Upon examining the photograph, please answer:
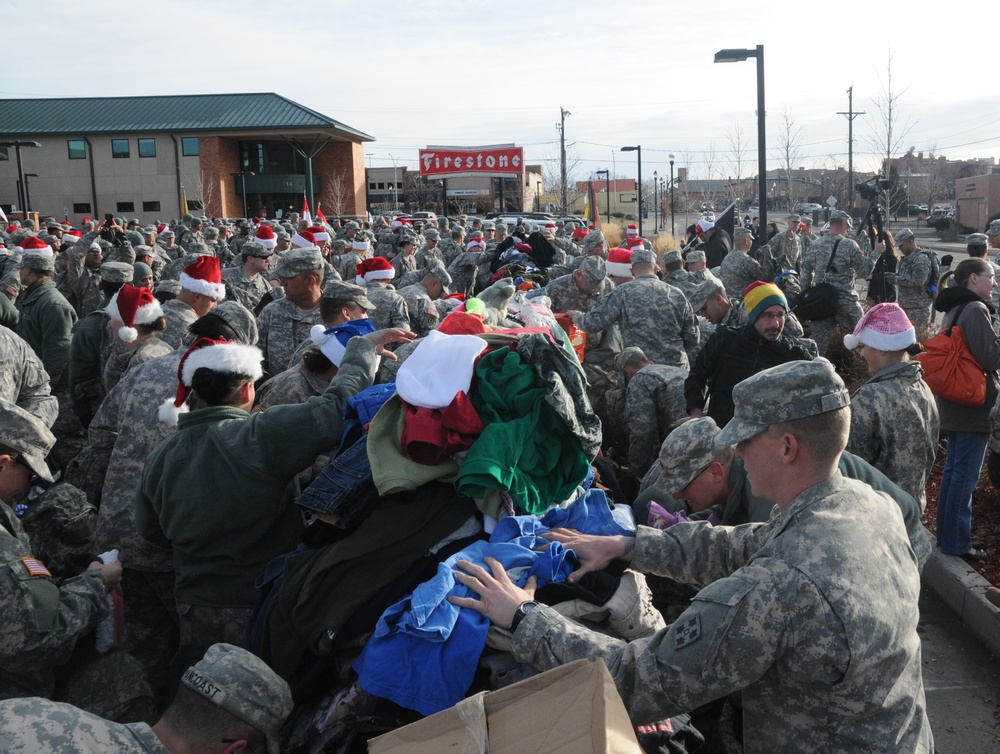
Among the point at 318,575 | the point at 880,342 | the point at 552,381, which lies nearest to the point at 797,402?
the point at 552,381

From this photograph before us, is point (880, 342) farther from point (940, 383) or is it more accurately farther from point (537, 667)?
point (537, 667)

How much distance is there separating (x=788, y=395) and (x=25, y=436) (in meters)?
2.85

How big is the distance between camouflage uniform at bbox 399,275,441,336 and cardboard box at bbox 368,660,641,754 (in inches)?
237

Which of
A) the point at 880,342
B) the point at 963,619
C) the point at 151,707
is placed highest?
the point at 880,342

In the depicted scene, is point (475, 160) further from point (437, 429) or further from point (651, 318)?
point (437, 429)

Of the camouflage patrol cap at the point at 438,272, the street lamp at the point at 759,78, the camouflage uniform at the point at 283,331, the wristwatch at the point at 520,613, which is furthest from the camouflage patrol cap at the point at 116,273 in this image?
the street lamp at the point at 759,78

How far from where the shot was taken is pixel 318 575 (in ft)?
9.04

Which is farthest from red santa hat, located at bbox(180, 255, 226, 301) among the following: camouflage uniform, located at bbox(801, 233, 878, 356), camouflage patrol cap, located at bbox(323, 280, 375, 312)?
camouflage uniform, located at bbox(801, 233, 878, 356)

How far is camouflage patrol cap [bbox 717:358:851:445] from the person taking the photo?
2.37 m

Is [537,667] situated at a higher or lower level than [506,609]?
lower

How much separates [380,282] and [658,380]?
3.13 m

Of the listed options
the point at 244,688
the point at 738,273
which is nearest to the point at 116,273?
the point at 244,688

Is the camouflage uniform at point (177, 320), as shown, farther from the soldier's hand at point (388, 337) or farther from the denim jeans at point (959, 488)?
the denim jeans at point (959, 488)

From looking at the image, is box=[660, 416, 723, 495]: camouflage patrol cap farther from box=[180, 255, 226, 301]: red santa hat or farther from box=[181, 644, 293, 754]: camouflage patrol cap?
box=[180, 255, 226, 301]: red santa hat
